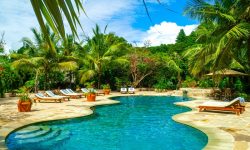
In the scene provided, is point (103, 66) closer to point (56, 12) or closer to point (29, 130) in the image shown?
point (29, 130)

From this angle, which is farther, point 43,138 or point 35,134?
point 35,134

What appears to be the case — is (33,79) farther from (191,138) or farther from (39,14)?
(39,14)

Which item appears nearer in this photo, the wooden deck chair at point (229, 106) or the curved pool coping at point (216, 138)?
the curved pool coping at point (216, 138)

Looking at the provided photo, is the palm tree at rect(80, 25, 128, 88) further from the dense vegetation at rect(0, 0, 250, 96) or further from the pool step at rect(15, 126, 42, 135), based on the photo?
the pool step at rect(15, 126, 42, 135)

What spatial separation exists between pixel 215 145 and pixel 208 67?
15501 millimetres

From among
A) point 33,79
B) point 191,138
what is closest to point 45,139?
point 191,138

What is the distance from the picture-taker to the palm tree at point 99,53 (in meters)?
26.3

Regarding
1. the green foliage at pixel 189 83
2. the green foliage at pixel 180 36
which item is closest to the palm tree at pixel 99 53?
the green foliage at pixel 189 83

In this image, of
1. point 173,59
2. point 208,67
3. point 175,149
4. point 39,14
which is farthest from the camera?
point 173,59

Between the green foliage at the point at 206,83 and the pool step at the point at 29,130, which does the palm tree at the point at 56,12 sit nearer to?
the pool step at the point at 29,130

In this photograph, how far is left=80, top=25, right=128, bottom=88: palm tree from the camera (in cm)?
2628

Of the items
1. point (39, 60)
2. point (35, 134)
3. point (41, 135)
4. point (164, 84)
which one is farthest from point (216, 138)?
point (164, 84)

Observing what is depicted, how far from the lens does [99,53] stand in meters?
27.5

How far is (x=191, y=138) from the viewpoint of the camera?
8828 mm
